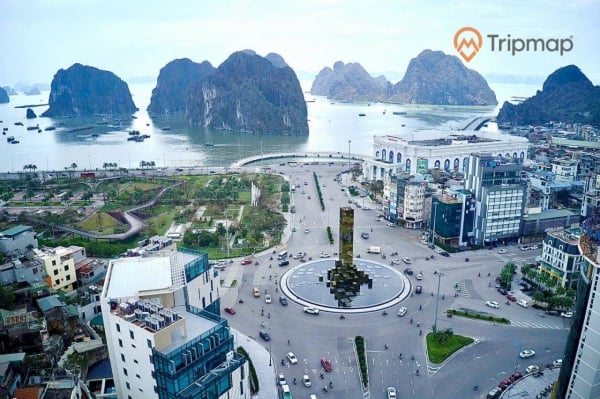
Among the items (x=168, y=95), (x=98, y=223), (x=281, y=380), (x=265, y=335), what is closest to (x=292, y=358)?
(x=281, y=380)

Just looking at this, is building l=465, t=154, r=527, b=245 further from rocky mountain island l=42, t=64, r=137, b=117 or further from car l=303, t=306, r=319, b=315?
rocky mountain island l=42, t=64, r=137, b=117

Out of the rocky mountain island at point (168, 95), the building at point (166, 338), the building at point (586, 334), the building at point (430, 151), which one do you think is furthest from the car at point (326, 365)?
the rocky mountain island at point (168, 95)

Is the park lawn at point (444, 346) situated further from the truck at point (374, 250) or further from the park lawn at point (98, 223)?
the park lawn at point (98, 223)

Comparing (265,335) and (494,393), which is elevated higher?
(265,335)

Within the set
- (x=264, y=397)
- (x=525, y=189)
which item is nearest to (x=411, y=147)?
(x=525, y=189)

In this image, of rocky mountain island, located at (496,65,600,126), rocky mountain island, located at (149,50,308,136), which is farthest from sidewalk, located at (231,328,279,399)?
rocky mountain island, located at (496,65,600,126)

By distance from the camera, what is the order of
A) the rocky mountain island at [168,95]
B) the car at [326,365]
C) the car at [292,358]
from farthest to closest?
1. the rocky mountain island at [168,95]
2. the car at [292,358]
3. the car at [326,365]

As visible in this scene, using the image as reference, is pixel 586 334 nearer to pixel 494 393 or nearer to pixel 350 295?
pixel 494 393
